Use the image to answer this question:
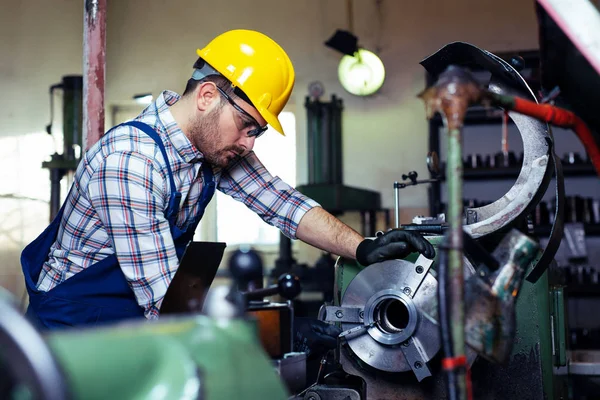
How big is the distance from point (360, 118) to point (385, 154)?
36 centimetres

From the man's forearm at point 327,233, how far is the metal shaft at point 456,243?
0.92 metres

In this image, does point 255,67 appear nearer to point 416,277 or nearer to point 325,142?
point 416,277

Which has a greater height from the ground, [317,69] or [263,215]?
[317,69]

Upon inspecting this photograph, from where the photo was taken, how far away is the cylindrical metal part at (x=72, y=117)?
454cm

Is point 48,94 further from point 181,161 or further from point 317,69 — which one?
point 181,161

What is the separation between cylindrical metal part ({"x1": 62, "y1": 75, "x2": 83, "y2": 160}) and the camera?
454 cm

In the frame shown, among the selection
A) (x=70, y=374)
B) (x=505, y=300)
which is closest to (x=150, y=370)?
(x=70, y=374)

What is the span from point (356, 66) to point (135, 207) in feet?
13.1

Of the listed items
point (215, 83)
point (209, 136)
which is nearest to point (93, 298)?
point (209, 136)

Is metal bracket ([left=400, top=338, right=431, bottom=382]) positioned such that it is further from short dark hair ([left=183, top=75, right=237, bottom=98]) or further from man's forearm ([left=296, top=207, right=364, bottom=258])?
short dark hair ([left=183, top=75, right=237, bottom=98])

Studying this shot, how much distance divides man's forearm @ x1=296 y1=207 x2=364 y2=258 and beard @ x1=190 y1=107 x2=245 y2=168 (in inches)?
11.2

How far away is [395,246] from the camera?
150 centimetres

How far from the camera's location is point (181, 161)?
5.57ft

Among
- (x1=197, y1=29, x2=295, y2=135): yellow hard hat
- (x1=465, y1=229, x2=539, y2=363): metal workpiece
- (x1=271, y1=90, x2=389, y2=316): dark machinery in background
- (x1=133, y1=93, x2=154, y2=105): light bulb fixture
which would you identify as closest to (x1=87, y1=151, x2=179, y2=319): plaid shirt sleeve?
(x1=197, y1=29, x2=295, y2=135): yellow hard hat
